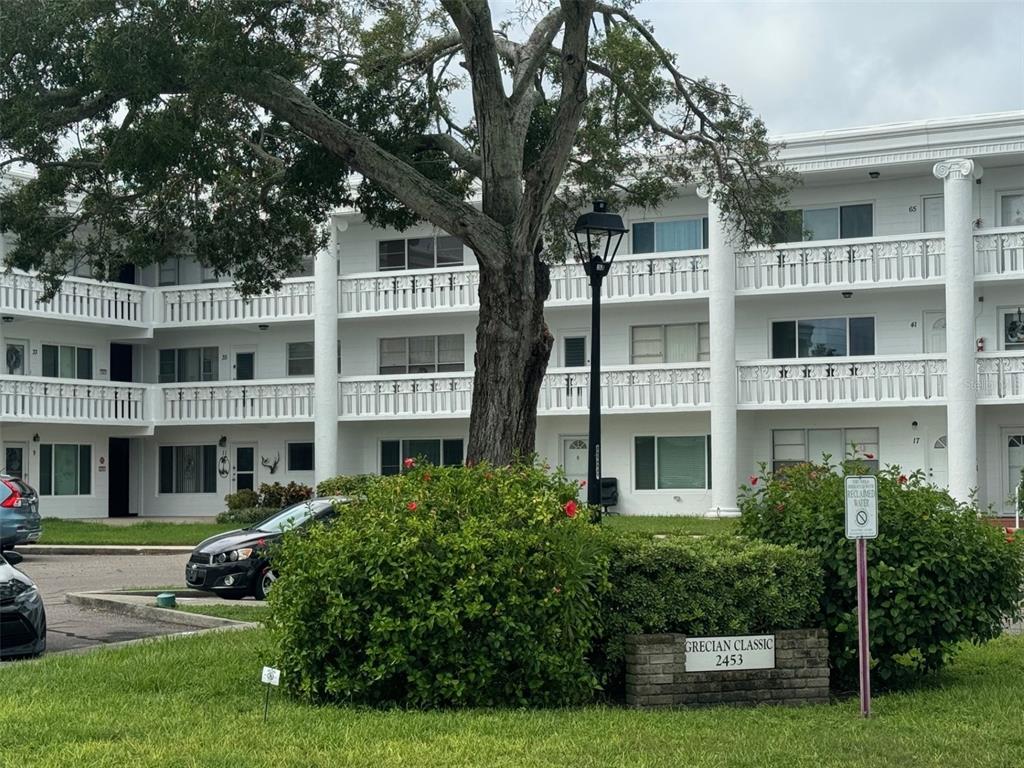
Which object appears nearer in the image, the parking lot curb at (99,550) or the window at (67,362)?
the parking lot curb at (99,550)

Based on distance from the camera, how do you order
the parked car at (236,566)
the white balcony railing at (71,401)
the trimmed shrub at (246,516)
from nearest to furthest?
the parked car at (236,566) → the trimmed shrub at (246,516) → the white balcony railing at (71,401)

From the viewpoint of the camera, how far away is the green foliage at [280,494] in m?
38.1

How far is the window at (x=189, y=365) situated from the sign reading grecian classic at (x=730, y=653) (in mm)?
35405

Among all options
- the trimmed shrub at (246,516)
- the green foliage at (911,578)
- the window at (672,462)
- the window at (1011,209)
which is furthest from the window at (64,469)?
the green foliage at (911,578)

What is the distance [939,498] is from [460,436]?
29.9 m

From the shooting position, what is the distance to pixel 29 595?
503 inches

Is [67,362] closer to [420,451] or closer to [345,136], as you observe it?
[420,451]

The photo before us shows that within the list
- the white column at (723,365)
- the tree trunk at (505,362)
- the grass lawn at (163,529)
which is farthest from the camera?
the white column at (723,365)

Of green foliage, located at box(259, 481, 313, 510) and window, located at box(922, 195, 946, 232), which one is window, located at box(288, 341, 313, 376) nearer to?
green foliage, located at box(259, 481, 313, 510)

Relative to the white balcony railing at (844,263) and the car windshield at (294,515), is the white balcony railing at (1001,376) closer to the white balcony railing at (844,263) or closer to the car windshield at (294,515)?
the white balcony railing at (844,263)

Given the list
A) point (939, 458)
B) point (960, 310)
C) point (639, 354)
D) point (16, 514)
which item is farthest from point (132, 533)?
point (960, 310)

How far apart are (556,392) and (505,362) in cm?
2243

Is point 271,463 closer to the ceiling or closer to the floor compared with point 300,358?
closer to the floor

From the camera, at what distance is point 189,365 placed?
44.5 m
